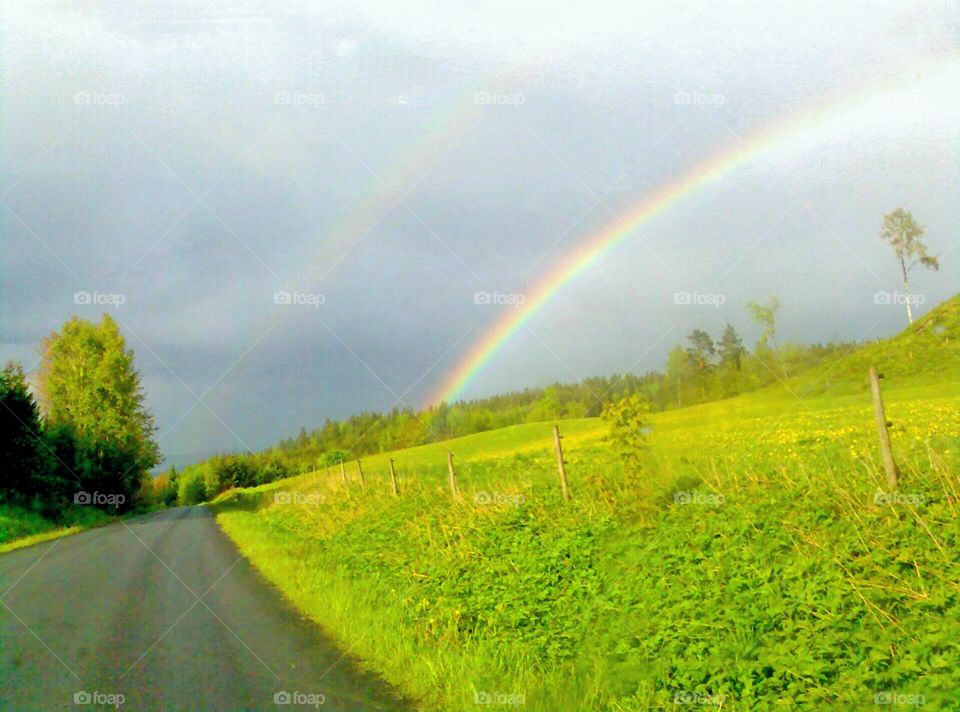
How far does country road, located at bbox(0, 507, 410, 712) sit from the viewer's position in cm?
711

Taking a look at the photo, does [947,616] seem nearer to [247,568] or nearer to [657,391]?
[247,568]

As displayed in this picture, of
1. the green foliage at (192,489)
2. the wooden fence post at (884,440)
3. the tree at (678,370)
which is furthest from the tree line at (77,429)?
the green foliage at (192,489)

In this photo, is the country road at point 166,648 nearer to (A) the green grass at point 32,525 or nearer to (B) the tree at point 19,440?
(A) the green grass at point 32,525

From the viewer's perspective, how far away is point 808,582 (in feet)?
24.8

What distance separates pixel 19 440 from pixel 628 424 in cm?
3409

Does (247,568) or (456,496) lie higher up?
(456,496)

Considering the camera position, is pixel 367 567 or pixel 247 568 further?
pixel 247 568

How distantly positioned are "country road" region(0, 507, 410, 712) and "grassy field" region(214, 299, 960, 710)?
0.63m

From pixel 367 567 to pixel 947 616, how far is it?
9523mm

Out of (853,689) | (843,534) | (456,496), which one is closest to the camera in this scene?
(853,689)

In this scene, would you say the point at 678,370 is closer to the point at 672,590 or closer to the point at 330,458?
the point at 330,458

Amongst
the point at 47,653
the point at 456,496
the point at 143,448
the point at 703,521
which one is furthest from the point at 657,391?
the point at 47,653

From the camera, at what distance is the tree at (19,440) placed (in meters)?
34.7

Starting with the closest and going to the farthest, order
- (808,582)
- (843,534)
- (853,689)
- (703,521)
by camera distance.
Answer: (853,689)
(808,582)
(843,534)
(703,521)
